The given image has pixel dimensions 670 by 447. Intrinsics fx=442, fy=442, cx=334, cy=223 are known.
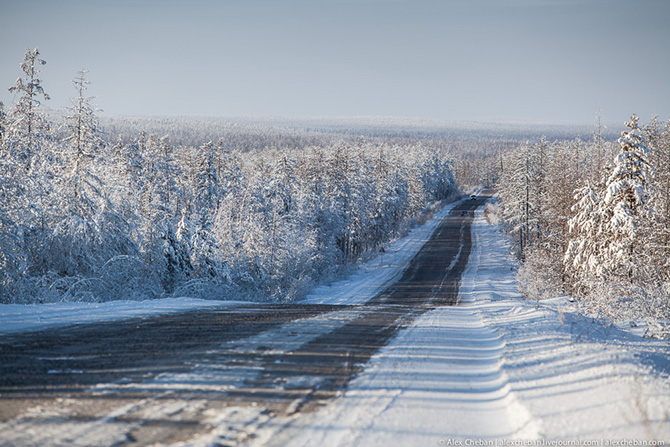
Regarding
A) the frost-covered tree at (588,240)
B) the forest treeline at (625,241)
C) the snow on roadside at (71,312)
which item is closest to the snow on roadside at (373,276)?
the forest treeline at (625,241)

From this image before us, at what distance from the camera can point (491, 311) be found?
12.4m

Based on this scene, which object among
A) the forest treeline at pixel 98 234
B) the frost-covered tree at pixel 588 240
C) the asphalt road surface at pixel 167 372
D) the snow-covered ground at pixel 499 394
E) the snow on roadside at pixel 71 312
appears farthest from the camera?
the frost-covered tree at pixel 588 240

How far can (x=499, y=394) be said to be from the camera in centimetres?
534

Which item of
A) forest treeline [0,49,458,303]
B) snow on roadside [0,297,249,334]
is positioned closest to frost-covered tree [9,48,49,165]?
forest treeline [0,49,458,303]

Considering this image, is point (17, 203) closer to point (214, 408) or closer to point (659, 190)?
point (214, 408)

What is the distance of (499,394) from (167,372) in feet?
13.3

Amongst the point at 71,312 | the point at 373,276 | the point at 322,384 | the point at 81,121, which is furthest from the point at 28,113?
the point at 373,276

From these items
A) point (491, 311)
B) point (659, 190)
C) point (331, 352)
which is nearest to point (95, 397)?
point (331, 352)

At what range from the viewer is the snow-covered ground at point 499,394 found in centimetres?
414

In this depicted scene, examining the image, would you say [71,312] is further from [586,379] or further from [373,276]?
[373,276]

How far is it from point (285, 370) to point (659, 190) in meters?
18.6

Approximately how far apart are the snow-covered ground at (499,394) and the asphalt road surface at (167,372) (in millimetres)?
431

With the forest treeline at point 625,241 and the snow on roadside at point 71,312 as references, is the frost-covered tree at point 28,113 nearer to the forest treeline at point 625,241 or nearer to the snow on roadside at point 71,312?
the snow on roadside at point 71,312

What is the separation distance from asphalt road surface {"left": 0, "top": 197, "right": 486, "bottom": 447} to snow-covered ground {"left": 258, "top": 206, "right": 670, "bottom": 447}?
0.43 metres
